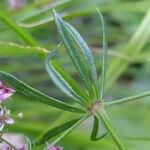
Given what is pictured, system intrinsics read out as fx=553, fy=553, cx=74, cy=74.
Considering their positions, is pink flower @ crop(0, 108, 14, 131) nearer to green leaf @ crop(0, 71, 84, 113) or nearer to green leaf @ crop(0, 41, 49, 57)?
green leaf @ crop(0, 71, 84, 113)

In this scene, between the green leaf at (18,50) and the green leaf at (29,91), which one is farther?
the green leaf at (18,50)

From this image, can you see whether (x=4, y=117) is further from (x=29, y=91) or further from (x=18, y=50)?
(x=18, y=50)

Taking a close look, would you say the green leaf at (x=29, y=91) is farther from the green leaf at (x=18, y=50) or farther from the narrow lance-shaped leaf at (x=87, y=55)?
the green leaf at (x=18, y=50)

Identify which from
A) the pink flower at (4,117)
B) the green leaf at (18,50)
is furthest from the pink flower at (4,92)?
the green leaf at (18,50)

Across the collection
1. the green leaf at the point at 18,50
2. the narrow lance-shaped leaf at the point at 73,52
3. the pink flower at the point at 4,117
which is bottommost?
the pink flower at the point at 4,117

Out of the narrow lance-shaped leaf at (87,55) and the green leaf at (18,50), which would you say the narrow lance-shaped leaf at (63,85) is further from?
the green leaf at (18,50)

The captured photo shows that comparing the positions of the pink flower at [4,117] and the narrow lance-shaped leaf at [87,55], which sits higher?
the narrow lance-shaped leaf at [87,55]

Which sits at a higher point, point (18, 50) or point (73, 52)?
point (18, 50)

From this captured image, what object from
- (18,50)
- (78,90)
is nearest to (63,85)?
(78,90)
